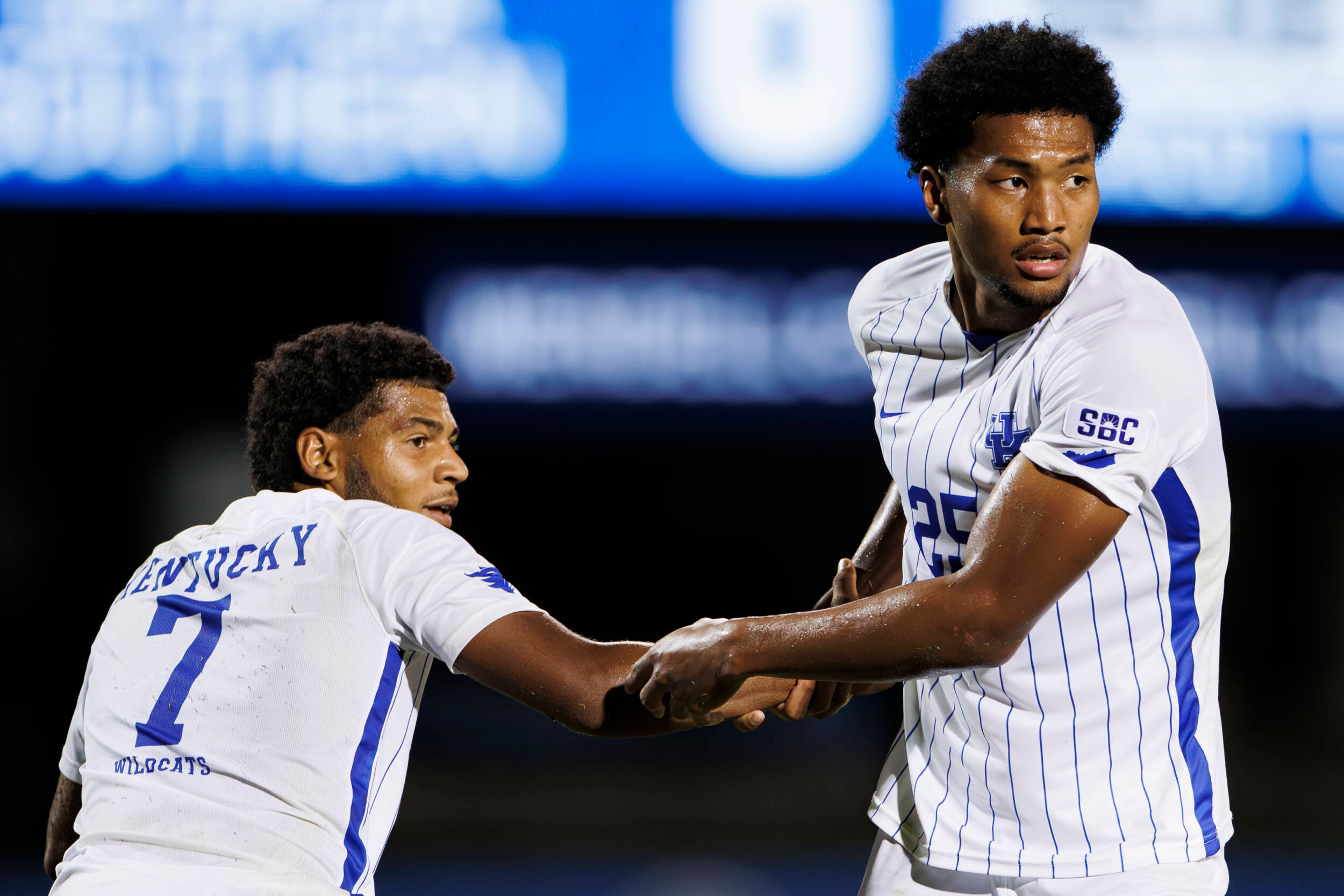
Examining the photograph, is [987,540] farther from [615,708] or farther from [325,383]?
[325,383]

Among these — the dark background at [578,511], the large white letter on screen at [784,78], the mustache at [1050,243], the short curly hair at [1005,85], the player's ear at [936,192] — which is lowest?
the dark background at [578,511]

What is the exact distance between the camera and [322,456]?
2.63m

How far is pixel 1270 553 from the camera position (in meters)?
7.62

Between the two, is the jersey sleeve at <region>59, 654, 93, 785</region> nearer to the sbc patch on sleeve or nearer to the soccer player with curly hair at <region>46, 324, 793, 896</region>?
the soccer player with curly hair at <region>46, 324, 793, 896</region>

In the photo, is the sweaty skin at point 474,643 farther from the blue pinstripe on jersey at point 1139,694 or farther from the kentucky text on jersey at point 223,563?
the blue pinstripe on jersey at point 1139,694

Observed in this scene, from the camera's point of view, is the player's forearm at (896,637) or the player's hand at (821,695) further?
the player's hand at (821,695)

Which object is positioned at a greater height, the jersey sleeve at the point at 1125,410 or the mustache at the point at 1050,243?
the mustache at the point at 1050,243

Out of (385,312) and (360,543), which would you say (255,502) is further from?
(385,312)

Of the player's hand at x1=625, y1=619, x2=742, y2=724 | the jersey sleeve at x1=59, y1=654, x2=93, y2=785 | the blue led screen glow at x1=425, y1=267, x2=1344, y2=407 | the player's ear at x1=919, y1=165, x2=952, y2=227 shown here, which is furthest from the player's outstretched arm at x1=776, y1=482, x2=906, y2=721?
the blue led screen glow at x1=425, y1=267, x2=1344, y2=407

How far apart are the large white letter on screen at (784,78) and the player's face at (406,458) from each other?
134 inches

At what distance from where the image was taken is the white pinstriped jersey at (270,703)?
2.03 metres

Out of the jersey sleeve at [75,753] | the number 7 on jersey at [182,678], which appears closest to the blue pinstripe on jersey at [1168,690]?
the number 7 on jersey at [182,678]

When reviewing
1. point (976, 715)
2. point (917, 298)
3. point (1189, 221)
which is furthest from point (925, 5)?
point (976, 715)

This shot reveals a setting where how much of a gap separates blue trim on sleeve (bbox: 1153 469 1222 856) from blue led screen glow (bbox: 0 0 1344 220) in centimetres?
397
